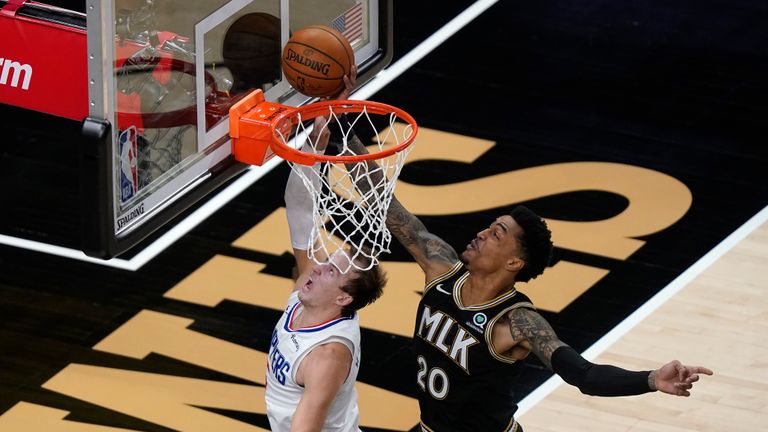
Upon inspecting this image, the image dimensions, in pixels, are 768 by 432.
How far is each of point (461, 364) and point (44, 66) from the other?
2.41 meters

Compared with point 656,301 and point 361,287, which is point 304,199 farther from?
point 656,301

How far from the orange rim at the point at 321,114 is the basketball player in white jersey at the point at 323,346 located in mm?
410

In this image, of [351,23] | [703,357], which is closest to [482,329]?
[351,23]

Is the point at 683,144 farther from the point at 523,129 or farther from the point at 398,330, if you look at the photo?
the point at 398,330

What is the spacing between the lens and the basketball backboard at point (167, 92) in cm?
600

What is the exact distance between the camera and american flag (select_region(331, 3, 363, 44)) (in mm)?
7641

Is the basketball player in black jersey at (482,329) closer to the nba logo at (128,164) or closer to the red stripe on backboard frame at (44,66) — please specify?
the nba logo at (128,164)

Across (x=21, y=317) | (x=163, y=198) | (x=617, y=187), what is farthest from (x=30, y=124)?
(x=163, y=198)

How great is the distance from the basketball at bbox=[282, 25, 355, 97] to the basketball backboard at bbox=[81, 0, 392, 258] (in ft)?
0.40

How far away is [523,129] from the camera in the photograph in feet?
36.8

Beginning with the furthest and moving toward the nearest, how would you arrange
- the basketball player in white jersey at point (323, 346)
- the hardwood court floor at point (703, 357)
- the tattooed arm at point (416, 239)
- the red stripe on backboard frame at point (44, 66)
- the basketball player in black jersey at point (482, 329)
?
the hardwood court floor at point (703, 357), the red stripe on backboard frame at point (44, 66), the tattooed arm at point (416, 239), the basketball player in black jersey at point (482, 329), the basketball player in white jersey at point (323, 346)

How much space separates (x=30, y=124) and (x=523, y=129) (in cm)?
340

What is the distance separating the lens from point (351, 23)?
776 centimetres

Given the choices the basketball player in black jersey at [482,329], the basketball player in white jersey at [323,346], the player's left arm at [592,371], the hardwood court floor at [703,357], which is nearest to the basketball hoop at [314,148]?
the basketball player in white jersey at [323,346]
